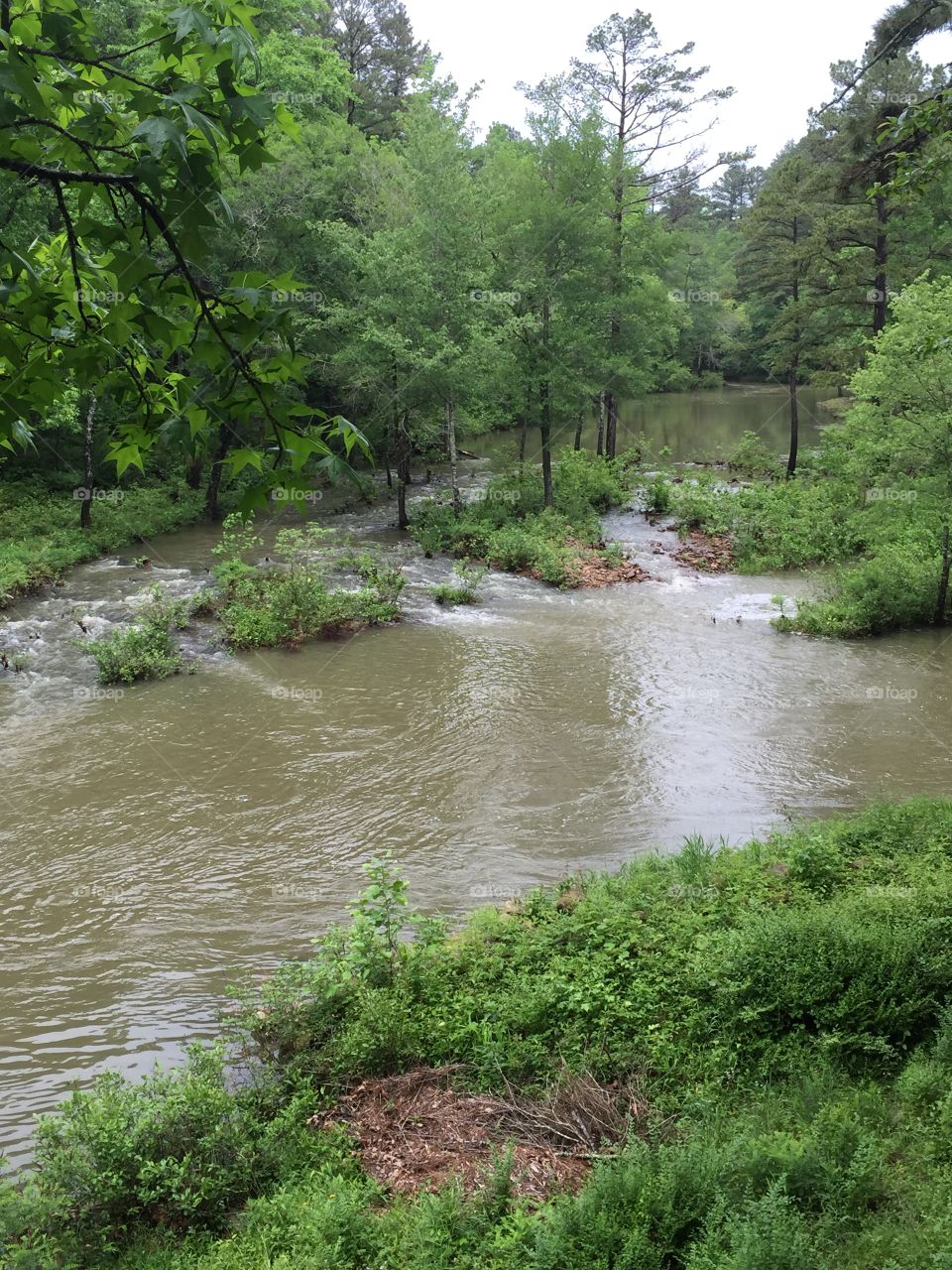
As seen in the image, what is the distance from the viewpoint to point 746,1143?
3.85 metres

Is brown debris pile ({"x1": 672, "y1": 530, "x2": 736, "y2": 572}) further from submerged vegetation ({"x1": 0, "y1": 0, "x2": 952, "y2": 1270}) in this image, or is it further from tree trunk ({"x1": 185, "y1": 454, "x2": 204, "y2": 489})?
tree trunk ({"x1": 185, "y1": 454, "x2": 204, "y2": 489})

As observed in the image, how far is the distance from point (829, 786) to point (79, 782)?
9204mm

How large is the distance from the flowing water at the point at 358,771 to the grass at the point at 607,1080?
4.24ft

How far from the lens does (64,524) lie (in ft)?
67.9
